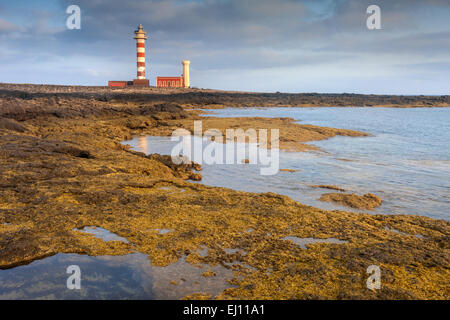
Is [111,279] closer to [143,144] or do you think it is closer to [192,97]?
[143,144]

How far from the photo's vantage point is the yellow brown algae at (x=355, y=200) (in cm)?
706

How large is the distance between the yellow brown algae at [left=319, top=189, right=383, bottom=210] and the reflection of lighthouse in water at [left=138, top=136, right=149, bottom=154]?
7856 mm

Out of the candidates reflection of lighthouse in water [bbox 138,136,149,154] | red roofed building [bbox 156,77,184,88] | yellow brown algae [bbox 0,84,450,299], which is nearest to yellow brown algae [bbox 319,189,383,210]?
yellow brown algae [bbox 0,84,450,299]

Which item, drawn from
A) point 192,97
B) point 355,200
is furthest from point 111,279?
point 192,97

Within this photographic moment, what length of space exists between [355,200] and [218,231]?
347 cm

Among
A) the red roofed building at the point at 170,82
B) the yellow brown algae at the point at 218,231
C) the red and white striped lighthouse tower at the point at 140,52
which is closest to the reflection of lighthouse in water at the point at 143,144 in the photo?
the yellow brown algae at the point at 218,231

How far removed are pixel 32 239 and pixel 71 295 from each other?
4.60 ft

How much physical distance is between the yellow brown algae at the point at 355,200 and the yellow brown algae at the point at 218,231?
891mm

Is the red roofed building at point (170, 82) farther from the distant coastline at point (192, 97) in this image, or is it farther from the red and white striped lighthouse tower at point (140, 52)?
the red and white striped lighthouse tower at point (140, 52)

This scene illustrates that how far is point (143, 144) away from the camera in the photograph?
15688 millimetres

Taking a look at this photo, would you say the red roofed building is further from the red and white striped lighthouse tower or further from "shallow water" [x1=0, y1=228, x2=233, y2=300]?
"shallow water" [x1=0, y1=228, x2=233, y2=300]

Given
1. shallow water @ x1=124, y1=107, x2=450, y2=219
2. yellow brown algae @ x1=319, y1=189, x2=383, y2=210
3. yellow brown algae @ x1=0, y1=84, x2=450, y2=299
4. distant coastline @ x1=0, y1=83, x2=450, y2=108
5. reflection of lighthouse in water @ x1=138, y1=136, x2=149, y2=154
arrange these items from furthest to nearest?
distant coastline @ x1=0, y1=83, x2=450, y2=108 → reflection of lighthouse in water @ x1=138, y1=136, x2=149, y2=154 → shallow water @ x1=124, y1=107, x2=450, y2=219 → yellow brown algae @ x1=319, y1=189, x2=383, y2=210 → yellow brown algae @ x1=0, y1=84, x2=450, y2=299

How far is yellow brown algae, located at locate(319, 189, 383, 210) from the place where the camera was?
7062 millimetres
